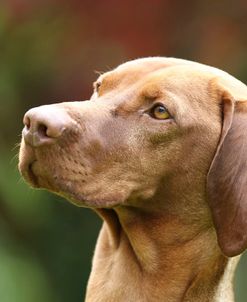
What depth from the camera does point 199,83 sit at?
21.1 feet

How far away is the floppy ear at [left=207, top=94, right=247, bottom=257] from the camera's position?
6.25 metres

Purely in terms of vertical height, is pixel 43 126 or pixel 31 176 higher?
pixel 43 126

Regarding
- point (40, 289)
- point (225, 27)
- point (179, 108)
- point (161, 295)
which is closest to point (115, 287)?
point (161, 295)

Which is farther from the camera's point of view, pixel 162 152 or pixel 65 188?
→ pixel 162 152

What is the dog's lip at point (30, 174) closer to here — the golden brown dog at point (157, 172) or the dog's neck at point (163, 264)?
the golden brown dog at point (157, 172)

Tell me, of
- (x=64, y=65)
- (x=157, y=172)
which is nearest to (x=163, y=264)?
(x=157, y=172)

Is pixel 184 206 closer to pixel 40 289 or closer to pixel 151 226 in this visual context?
pixel 151 226

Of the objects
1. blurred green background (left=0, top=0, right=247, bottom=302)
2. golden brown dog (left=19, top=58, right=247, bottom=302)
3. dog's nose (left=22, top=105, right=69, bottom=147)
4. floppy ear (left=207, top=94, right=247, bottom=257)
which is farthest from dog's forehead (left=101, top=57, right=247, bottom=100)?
blurred green background (left=0, top=0, right=247, bottom=302)

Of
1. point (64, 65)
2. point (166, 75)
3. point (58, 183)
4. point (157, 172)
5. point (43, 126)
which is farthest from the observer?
point (64, 65)

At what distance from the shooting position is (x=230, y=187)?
6277 millimetres

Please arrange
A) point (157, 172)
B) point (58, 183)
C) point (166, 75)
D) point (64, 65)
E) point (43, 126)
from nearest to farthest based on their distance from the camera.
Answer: point (43, 126), point (58, 183), point (157, 172), point (166, 75), point (64, 65)

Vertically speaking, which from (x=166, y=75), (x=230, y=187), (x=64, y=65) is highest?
(x=166, y=75)

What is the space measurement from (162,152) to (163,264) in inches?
23.2

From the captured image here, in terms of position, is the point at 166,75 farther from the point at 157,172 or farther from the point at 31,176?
the point at 31,176
